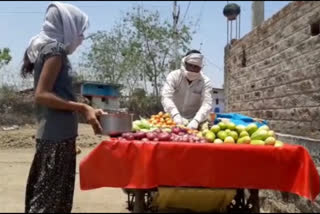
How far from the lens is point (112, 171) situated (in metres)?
2.88

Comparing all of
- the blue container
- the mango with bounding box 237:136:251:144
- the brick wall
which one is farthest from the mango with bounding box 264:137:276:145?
the blue container

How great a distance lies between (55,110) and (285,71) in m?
5.23

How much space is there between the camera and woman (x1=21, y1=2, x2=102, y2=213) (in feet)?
7.77

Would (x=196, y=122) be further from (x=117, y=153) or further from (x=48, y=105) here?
(x=48, y=105)

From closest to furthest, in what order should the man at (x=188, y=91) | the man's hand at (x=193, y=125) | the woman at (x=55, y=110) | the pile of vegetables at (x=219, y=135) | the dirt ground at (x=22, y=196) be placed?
the woman at (x=55, y=110) → the dirt ground at (x=22, y=196) → the pile of vegetables at (x=219, y=135) → the man's hand at (x=193, y=125) → the man at (x=188, y=91)

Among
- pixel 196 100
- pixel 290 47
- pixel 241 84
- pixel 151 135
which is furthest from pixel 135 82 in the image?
pixel 151 135

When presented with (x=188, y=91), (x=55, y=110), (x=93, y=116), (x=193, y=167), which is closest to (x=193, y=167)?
(x=193, y=167)

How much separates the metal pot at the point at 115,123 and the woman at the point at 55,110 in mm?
44

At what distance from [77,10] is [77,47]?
20 cm

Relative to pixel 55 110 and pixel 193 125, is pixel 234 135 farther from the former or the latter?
pixel 55 110

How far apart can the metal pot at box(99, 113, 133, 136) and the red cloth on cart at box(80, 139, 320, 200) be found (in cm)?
12

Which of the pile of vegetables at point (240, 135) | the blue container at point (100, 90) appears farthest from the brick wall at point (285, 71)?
the blue container at point (100, 90)

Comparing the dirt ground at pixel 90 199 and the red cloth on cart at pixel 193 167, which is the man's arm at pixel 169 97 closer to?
the dirt ground at pixel 90 199

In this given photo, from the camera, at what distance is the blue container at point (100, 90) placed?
2505 cm
